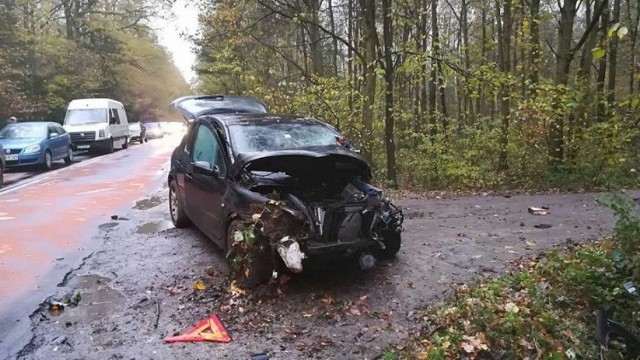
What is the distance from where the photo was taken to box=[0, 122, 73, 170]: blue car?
16844 mm

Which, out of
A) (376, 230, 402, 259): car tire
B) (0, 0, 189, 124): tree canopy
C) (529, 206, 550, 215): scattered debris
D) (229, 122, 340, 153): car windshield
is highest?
(0, 0, 189, 124): tree canopy

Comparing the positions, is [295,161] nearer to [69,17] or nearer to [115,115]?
[115,115]

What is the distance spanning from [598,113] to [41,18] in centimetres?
3412

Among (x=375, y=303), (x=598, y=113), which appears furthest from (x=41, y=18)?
(x=375, y=303)

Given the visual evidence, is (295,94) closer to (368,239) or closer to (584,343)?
(368,239)

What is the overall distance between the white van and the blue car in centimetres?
317

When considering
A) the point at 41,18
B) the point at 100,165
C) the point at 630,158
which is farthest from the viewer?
the point at 41,18

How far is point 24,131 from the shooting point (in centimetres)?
1816

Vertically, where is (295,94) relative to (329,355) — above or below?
above

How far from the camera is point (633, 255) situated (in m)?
4.60

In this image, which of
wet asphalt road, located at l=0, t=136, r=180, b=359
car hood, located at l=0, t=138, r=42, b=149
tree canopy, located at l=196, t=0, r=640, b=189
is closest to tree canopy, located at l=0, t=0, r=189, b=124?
car hood, located at l=0, t=138, r=42, b=149

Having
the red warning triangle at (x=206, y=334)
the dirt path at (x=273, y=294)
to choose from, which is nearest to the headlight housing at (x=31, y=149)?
the dirt path at (x=273, y=294)

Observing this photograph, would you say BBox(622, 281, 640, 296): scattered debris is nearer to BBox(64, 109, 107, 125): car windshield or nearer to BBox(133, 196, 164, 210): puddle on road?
BBox(133, 196, 164, 210): puddle on road

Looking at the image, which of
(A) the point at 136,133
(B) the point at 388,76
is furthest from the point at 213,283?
(A) the point at 136,133
